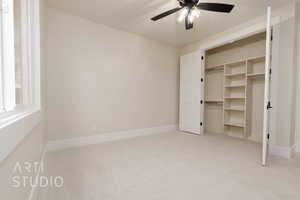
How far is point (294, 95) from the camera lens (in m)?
2.59

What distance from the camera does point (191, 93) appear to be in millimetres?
4094

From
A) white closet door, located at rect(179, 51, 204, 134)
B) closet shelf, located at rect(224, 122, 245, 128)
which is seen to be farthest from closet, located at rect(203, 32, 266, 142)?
white closet door, located at rect(179, 51, 204, 134)

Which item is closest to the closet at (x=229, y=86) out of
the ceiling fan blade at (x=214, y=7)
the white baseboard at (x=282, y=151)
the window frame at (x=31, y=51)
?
the white baseboard at (x=282, y=151)

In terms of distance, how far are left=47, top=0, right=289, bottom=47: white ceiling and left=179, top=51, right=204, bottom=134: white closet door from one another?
2.14 ft

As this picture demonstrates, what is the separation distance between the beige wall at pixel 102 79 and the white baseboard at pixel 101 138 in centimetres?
9

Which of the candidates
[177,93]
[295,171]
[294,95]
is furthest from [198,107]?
[295,171]

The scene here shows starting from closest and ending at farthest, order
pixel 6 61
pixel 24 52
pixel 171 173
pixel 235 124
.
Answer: pixel 6 61
pixel 24 52
pixel 171 173
pixel 235 124

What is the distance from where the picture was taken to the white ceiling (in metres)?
2.55

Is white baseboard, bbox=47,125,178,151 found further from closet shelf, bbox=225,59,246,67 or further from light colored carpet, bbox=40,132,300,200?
closet shelf, bbox=225,59,246,67

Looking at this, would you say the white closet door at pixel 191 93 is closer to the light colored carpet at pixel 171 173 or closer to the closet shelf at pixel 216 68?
the closet shelf at pixel 216 68

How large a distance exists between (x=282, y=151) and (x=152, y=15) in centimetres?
325

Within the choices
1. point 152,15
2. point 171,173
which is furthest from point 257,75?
point 171,173

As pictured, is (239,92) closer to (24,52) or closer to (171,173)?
(171,173)

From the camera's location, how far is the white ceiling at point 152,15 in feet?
8.37
